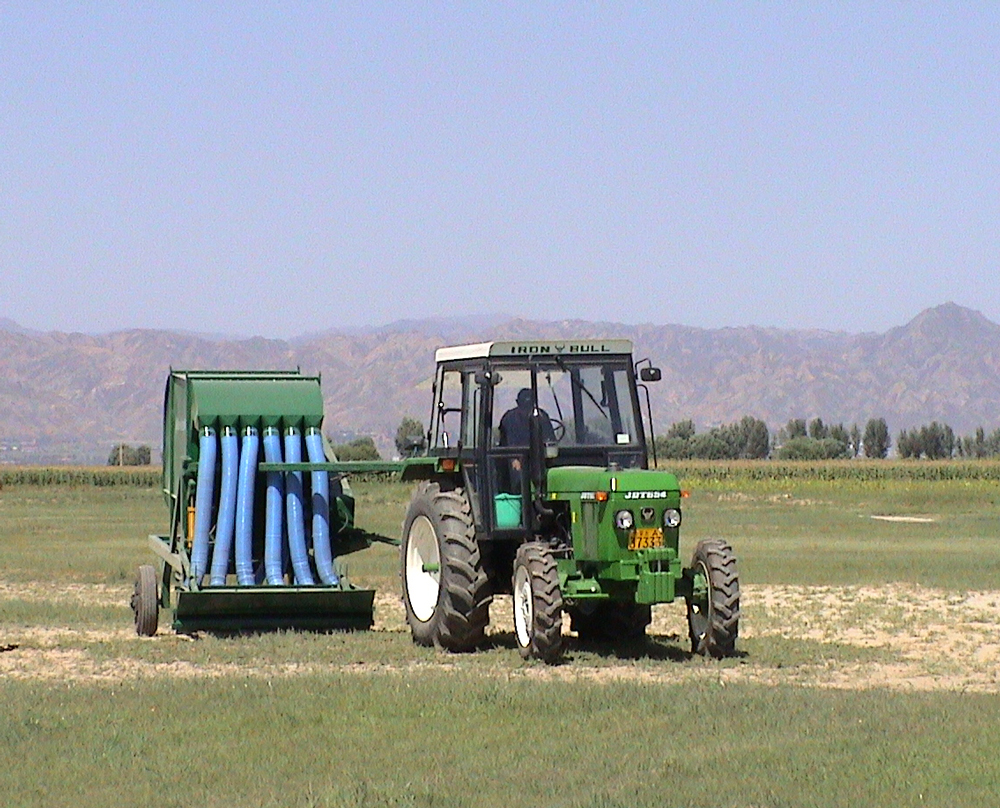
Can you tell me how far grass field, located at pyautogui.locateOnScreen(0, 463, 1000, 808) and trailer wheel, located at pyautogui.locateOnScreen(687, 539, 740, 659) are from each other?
0.74ft

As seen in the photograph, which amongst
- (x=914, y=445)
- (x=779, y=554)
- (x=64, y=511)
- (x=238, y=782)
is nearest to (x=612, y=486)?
(x=238, y=782)

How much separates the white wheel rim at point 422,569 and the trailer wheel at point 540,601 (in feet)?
5.85

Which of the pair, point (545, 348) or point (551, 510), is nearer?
point (551, 510)

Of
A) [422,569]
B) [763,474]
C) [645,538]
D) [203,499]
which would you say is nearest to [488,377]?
[645,538]

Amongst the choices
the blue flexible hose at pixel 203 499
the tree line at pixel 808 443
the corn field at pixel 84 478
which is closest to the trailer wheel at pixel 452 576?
the blue flexible hose at pixel 203 499

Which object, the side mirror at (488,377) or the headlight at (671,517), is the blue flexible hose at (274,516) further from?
the headlight at (671,517)

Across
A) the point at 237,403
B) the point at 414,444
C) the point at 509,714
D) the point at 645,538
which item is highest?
the point at 237,403

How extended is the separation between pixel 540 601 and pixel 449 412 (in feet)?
9.54

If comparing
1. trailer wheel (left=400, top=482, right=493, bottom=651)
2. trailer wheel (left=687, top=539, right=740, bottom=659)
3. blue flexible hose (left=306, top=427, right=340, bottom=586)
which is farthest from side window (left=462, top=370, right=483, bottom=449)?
blue flexible hose (left=306, top=427, right=340, bottom=586)

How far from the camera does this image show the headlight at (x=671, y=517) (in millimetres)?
15414

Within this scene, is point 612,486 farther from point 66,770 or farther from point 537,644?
point 66,770

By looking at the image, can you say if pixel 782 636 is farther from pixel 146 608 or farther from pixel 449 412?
pixel 146 608

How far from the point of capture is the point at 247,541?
1856cm

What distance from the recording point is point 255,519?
19.2m
